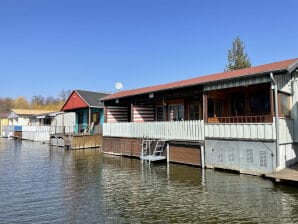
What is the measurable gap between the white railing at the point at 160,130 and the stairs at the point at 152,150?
39 centimetres

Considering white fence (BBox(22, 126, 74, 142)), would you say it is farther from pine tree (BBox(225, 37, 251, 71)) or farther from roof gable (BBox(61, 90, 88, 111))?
pine tree (BBox(225, 37, 251, 71))

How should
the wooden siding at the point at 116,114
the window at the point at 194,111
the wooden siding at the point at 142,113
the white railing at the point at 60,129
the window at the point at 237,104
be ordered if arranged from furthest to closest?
1. the white railing at the point at 60,129
2. the wooden siding at the point at 116,114
3. the wooden siding at the point at 142,113
4. the window at the point at 194,111
5. the window at the point at 237,104

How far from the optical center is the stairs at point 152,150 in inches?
671

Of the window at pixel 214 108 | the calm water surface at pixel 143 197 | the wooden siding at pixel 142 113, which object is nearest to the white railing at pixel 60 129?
the wooden siding at pixel 142 113

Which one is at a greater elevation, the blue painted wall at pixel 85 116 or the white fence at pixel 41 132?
the blue painted wall at pixel 85 116

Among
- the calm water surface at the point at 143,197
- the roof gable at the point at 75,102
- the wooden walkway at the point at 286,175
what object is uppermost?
the roof gable at the point at 75,102

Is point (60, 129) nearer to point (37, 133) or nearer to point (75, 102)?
point (75, 102)

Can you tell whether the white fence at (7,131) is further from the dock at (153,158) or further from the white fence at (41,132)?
the dock at (153,158)

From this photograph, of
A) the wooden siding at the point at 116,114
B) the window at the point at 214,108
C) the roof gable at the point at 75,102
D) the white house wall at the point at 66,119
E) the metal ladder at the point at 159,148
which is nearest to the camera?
the window at the point at 214,108

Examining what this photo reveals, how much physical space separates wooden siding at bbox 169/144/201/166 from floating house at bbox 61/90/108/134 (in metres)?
14.1

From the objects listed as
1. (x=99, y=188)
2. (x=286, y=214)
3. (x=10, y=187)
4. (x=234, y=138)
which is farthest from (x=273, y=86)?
(x=10, y=187)

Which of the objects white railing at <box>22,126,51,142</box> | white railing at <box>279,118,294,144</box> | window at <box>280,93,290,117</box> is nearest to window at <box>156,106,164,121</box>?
window at <box>280,93,290,117</box>

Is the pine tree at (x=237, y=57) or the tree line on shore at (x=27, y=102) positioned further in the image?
the tree line on shore at (x=27, y=102)

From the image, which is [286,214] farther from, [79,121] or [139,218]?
[79,121]
